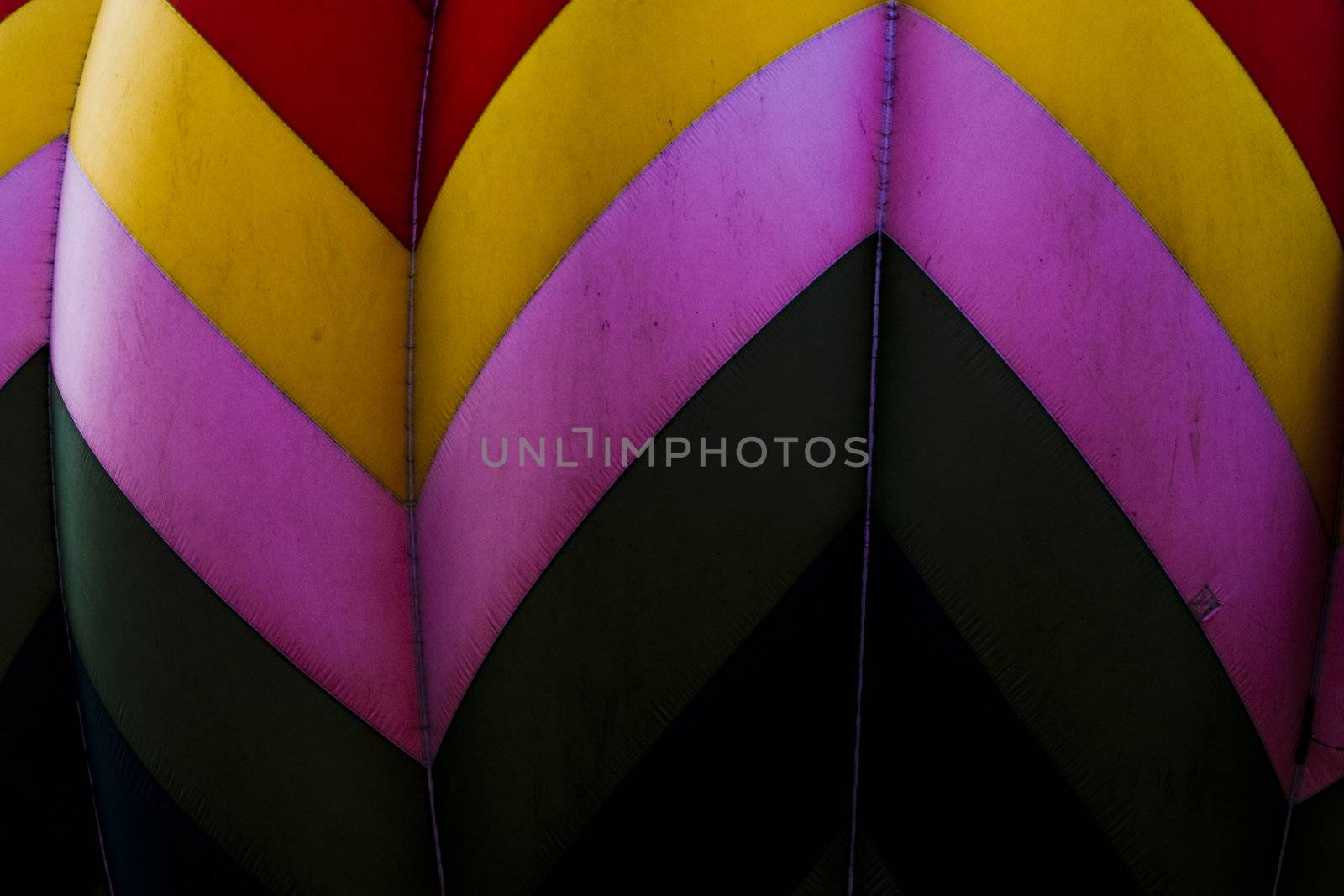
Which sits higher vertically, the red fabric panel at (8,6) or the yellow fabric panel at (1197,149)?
the red fabric panel at (8,6)

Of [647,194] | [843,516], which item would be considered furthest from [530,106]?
[843,516]

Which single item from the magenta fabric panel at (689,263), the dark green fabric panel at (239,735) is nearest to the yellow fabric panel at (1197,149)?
the magenta fabric panel at (689,263)

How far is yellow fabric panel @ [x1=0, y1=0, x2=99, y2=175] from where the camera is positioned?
1.23 meters

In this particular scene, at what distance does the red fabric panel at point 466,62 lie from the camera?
1.06 metres

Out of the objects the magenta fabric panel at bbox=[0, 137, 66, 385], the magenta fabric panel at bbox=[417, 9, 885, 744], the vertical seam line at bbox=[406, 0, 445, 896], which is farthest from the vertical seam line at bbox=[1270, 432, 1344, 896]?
the magenta fabric panel at bbox=[0, 137, 66, 385]

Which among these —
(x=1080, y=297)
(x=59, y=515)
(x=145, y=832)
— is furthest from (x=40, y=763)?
(x=1080, y=297)

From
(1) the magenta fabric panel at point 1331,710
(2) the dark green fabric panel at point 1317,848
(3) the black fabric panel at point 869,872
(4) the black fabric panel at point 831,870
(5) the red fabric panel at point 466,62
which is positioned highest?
(5) the red fabric panel at point 466,62

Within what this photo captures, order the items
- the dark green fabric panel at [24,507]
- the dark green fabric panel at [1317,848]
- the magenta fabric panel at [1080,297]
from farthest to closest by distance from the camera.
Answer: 1. the dark green fabric panel at [24,507]
2. the dark green fabric panel at [1317,848]
3. the magenta fabric panel at [1080,297]

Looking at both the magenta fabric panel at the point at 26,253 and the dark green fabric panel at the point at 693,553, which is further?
the magenta fabric panel at the point at 26,253

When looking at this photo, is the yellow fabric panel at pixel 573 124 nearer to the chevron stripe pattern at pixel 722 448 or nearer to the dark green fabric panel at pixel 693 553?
the chevron stripe pattern at pixel 722 448

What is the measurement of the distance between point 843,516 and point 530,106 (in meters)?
0.50

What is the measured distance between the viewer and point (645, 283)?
0.98m

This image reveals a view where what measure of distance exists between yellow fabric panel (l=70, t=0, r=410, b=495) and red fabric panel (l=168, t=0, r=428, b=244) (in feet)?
0.05

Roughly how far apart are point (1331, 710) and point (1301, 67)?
0.65 metres
